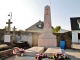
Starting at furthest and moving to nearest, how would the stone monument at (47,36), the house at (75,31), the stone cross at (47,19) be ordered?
the house at (75,31) < the stone cross at (47,19) < the stone monument at (47,36)

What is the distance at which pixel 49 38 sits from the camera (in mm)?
9500

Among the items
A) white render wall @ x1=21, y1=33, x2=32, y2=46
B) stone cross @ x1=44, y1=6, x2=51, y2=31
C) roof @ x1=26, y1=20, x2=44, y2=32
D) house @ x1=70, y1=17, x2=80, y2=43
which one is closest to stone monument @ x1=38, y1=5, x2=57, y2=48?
stone cross @ x1=44, y1=6, x2=51, y2=31

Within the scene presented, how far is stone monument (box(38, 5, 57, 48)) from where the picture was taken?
30.9 feet

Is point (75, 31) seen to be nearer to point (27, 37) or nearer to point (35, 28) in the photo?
point (35, 28)

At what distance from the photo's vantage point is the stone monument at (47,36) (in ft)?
30.9

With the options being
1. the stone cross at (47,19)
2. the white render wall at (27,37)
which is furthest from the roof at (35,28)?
the stone cross at (47,19)

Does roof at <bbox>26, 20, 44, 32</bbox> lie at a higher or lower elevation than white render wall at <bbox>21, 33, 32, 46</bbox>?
higher

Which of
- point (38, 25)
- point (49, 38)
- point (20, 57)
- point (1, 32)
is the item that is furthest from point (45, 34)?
point (38, 25)

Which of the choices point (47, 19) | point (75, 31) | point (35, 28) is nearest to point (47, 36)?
point (47, 19)

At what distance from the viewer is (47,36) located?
9555 mm

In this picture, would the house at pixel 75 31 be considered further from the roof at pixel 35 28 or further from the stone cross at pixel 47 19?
the stone cross at pixel 47 19

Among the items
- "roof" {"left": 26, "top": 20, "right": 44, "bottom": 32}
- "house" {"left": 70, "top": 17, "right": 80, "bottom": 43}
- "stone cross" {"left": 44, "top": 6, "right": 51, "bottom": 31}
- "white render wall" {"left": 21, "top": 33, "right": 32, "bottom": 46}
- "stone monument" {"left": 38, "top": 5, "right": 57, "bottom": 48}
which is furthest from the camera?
"roof" {"left": 26, "top": 20, "right": 44, "bottom": 32}

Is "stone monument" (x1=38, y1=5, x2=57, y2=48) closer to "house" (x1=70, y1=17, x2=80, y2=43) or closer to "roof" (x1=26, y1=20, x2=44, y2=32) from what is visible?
"house" (x1=70, y1=17, x2=80, y2=43)

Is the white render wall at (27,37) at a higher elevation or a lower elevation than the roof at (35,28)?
lower
